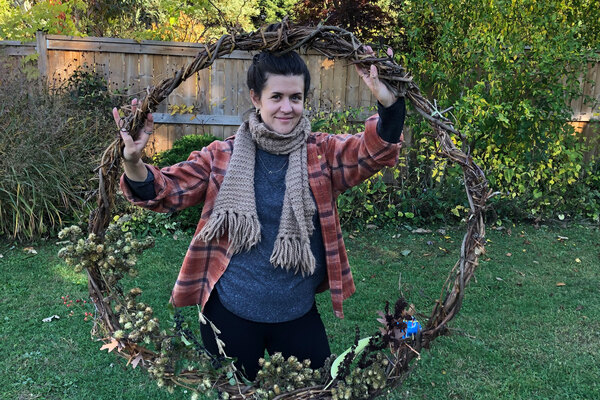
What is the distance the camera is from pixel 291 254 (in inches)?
70.3

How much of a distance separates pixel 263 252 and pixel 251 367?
1.67 feet

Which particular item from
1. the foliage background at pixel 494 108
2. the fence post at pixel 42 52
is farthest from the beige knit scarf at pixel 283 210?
the fence post at pixel 42 52

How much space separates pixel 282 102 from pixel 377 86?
0.41 m

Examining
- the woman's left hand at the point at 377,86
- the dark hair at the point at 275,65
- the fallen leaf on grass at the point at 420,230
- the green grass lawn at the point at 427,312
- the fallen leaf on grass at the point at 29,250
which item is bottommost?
the green grass lawn at the point at 427,312

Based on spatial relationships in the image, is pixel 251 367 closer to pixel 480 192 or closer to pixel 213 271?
pixel 213 271

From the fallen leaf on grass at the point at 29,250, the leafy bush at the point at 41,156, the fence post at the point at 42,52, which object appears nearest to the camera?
the fallen leaf on grass at the point at 29,250

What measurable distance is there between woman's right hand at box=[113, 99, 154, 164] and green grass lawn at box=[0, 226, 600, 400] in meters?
1.30

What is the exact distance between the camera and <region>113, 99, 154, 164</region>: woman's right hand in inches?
61.4

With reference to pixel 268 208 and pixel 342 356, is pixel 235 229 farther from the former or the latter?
pixel 342 356

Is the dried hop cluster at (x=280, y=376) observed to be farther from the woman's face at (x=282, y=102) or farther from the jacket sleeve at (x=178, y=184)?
the woman's face at (x=282, y=102)

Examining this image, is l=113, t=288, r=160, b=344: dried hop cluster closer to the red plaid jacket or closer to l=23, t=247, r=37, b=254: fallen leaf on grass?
the red plaid jacket

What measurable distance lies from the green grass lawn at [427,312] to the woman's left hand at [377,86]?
1.10 m

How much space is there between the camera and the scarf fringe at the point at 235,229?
1784mm

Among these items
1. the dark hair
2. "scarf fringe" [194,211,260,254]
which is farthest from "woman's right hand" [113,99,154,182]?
the dark hair
